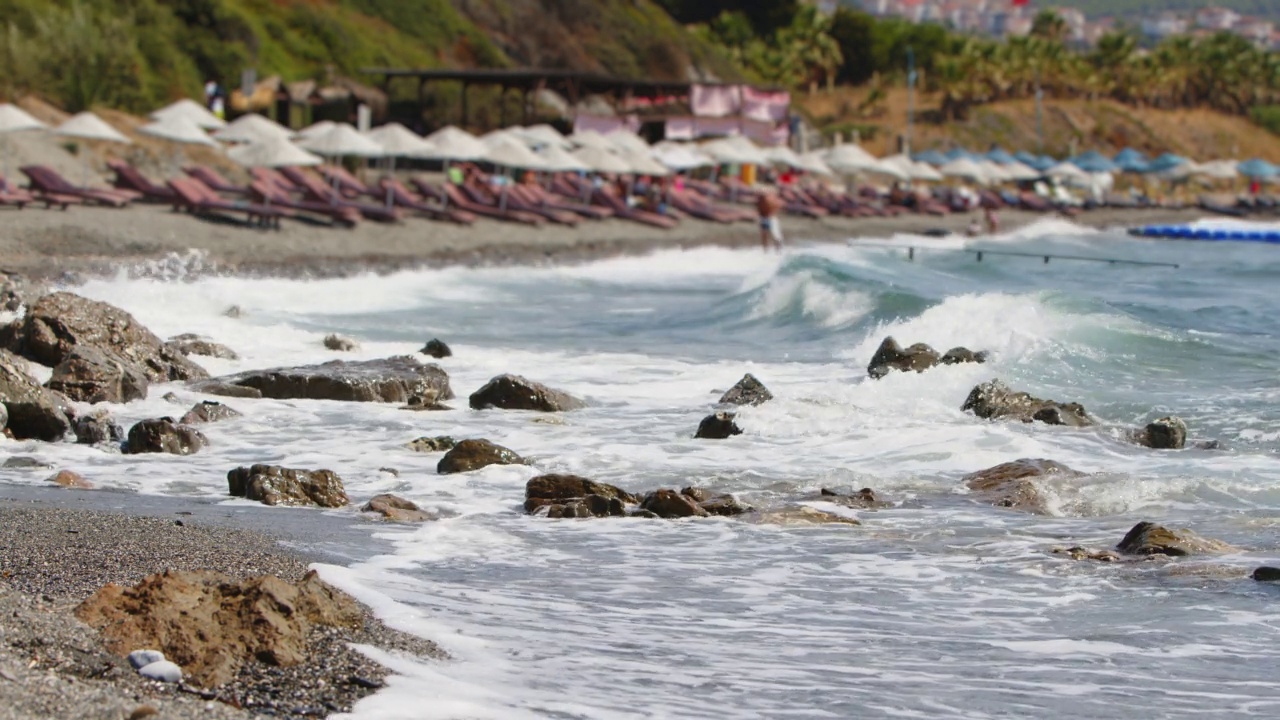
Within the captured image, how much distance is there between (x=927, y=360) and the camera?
16.1 m

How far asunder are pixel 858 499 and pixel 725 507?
96cm

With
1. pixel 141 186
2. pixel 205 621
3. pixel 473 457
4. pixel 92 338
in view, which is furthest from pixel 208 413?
pixel 141 186

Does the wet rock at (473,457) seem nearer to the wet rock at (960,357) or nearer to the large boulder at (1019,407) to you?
the large boulder at (1019,407)

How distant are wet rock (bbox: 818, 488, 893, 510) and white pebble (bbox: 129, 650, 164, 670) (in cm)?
548

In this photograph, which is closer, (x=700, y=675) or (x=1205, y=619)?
(x=700, y=675)

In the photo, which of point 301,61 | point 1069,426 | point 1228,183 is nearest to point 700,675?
point 1069,426

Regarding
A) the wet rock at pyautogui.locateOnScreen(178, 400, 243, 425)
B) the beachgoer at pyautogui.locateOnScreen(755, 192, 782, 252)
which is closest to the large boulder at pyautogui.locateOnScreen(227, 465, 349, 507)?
the wet rock at pyautogui.locateOnScreen(178, 400, 243, 425)

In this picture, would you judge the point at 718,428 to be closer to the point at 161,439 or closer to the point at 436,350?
the point at 161,439

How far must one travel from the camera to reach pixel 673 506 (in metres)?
9.91

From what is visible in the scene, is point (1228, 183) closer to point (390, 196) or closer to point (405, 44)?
point (405, 44)

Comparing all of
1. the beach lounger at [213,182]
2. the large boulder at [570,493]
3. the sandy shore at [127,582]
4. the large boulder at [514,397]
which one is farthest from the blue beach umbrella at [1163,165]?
the sandy shore at [127,582]

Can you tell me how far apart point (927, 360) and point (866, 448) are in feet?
12.6

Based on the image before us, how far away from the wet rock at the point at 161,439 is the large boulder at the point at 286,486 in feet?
4.71

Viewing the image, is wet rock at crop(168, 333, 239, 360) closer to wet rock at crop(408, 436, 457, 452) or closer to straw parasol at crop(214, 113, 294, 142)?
wet rock at crop(408, 436, 457, 452)
